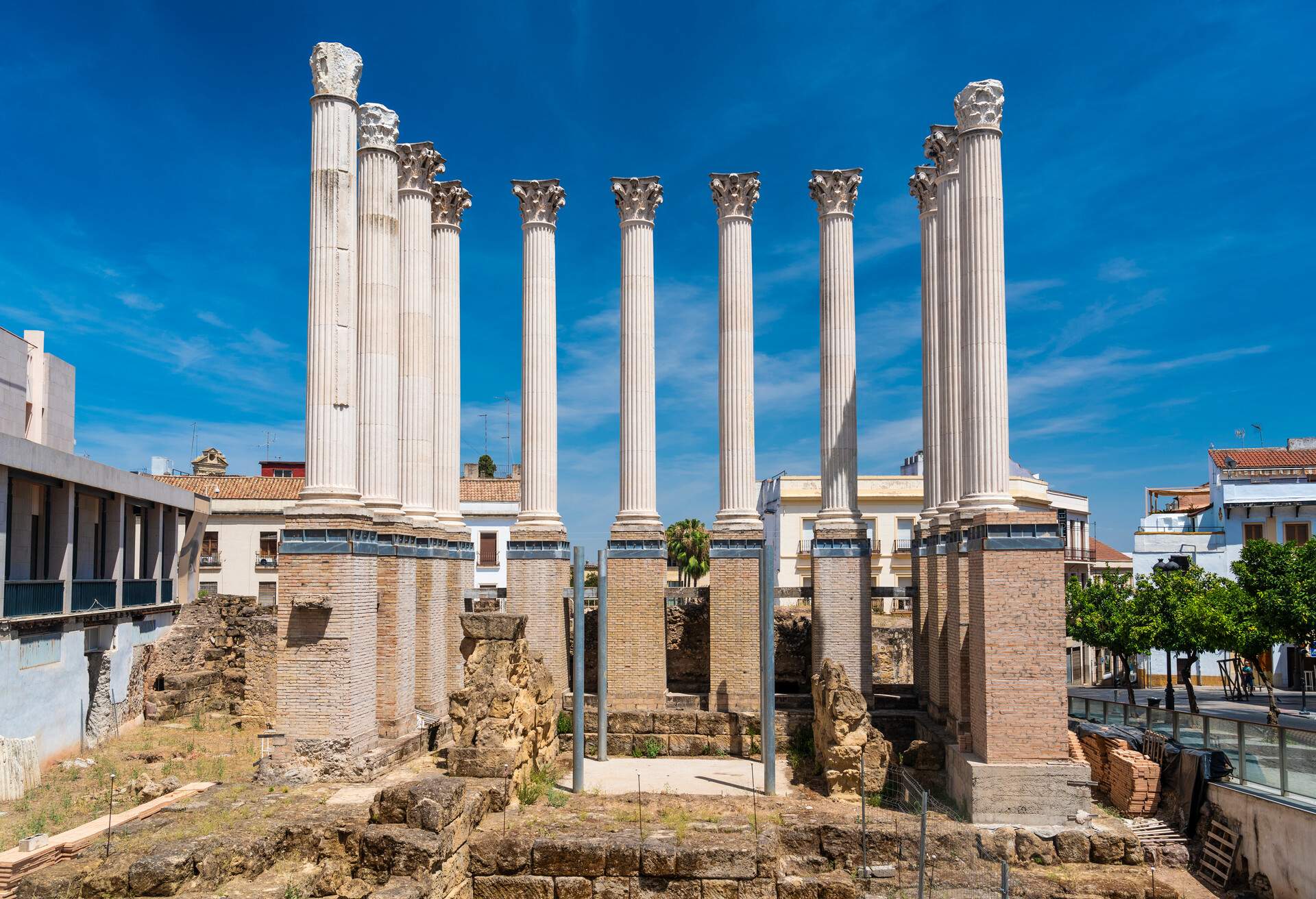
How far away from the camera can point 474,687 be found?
14164 millimetres

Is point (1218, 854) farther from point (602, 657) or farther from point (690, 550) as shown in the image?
point (690, 550)

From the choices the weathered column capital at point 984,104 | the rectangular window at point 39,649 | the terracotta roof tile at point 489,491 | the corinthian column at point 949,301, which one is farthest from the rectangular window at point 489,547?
the weathered column capital at point 984,104

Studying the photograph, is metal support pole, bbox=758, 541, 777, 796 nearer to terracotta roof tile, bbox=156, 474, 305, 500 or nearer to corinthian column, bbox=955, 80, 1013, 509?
corinthian column, bbox=955, 80, 1013, 509

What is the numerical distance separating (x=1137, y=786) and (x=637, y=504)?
10.5 meters

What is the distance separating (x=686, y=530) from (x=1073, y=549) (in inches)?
689

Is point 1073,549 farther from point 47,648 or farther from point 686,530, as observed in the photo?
point 47,648

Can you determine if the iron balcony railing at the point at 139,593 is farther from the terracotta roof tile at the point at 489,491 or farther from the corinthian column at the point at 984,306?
the corinthian column at the point at 984,306

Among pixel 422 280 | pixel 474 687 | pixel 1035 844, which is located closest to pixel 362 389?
pixel 422 280

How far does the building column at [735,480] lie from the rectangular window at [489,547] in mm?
22858

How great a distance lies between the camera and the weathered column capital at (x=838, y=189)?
20.3m

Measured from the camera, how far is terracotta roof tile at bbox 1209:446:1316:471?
3909 cm

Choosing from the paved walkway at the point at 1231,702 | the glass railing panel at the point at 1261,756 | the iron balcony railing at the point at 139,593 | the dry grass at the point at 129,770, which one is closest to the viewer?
the glass railing panel at the point at 1261,756

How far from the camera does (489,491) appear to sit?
1697 inches

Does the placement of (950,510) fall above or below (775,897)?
above
